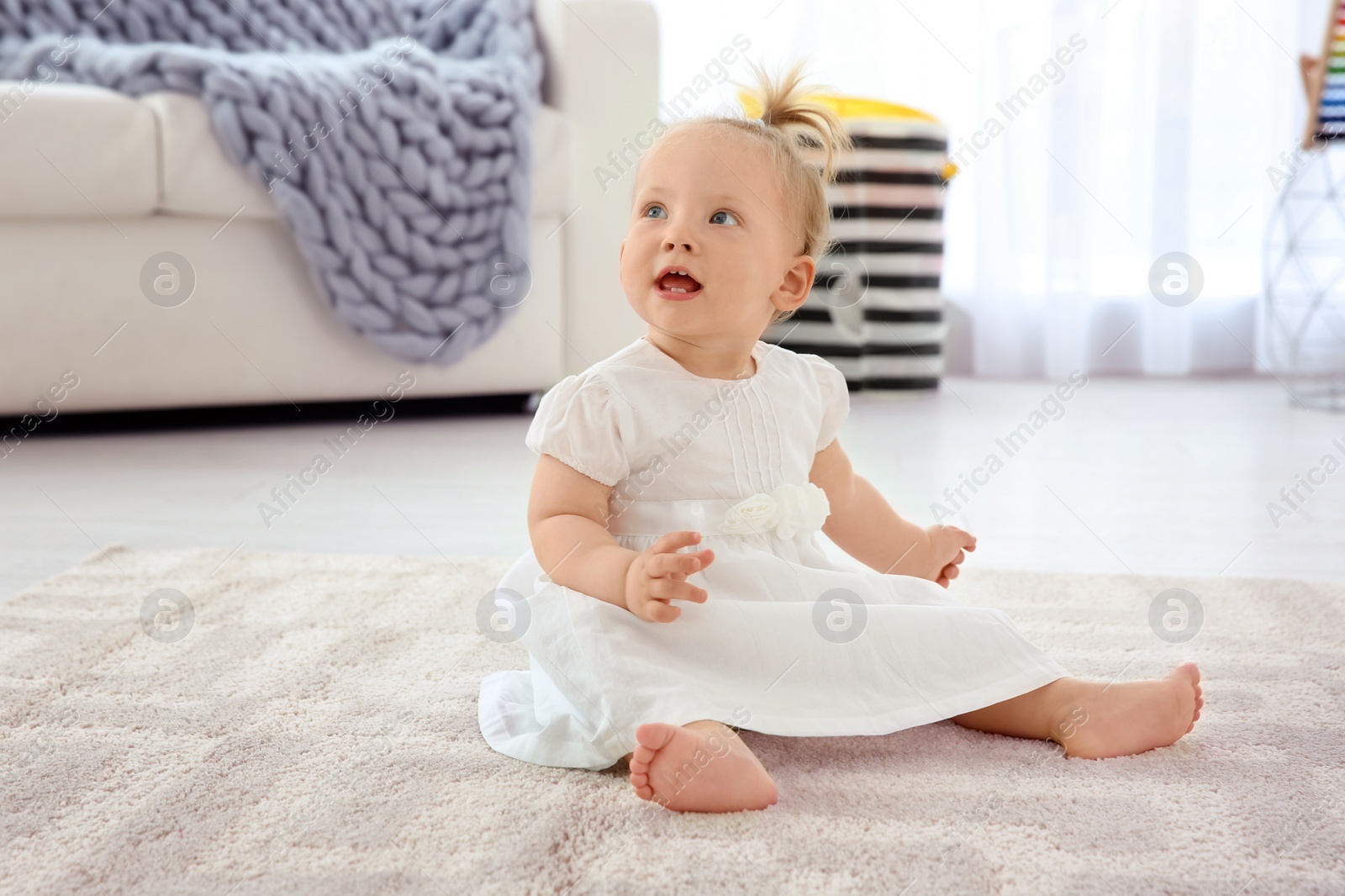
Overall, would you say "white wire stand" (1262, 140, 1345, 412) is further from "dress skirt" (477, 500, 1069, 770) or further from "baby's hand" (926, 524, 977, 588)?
"dress skirt" (477, 500, 1069, 770)

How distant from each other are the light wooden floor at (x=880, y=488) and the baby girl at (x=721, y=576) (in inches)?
15.9

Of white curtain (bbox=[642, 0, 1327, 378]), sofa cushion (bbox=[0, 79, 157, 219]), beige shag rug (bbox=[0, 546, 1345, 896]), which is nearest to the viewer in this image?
beige shag rug (bbox=[0, 546, 1345, 896])

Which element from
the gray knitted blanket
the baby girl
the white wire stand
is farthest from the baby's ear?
the white wire stand

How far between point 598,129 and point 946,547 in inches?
48.0

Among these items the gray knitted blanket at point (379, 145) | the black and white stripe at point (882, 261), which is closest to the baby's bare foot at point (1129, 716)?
the gray knitted blanket at point (379, 145)

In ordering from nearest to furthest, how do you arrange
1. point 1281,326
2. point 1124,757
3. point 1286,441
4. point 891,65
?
1. point 1124,757
2. point 1286,441
3. point 1281,326
4. point 891,65

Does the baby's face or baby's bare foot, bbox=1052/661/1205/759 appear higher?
the baby's face

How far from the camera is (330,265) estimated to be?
1594 mm

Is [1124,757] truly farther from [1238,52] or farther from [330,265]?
[1238,52]

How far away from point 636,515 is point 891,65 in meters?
1.91

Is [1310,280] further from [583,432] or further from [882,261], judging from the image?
[583,432]

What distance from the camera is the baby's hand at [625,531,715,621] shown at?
22.6 inches

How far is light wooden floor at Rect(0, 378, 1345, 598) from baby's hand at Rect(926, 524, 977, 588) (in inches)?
10.1

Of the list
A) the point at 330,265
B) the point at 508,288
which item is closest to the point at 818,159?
the point at 508,288
